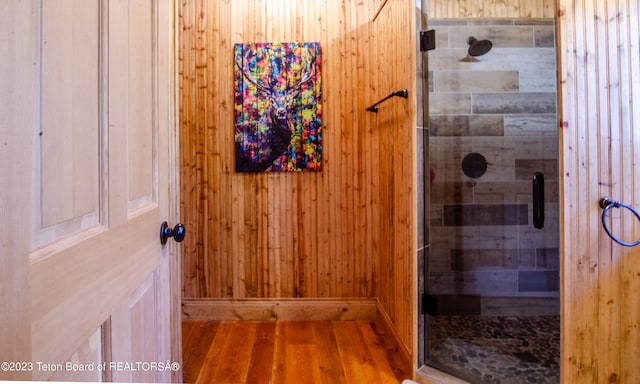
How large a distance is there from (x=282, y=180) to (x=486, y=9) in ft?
6.57

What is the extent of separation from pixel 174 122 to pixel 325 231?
1.59 metres

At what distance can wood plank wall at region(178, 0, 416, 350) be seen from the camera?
281 centimetres

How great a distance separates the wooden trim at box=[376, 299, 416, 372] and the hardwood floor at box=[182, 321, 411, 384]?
0.03 meters

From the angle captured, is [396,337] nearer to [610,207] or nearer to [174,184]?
[610,207]

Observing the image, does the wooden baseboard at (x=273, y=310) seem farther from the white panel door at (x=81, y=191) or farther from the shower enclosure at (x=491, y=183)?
the white panel door at (x=81, y=191)

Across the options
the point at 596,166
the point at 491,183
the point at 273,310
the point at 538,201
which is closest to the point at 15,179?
the point at 596,166

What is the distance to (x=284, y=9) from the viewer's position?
2.80m

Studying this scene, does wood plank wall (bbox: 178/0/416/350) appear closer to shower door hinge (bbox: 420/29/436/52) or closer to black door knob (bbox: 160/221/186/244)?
shower door hinge (bbox: 420/29/436/52)

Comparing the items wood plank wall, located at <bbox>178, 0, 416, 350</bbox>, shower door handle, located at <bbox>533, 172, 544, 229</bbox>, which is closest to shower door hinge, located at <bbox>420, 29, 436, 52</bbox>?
wood plank wall, located at <bbox>178, 0, 416, 350</bbox>

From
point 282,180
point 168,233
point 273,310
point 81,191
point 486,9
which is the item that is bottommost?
point 273,310

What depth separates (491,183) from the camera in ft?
8.68

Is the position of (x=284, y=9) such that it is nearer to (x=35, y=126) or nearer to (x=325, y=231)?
(x=325, y=231)

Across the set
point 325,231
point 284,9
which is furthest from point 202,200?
point 284,9

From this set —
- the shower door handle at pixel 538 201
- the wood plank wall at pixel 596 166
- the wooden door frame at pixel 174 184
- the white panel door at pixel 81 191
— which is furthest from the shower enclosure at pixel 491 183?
the white panel door at pixel 81 191
